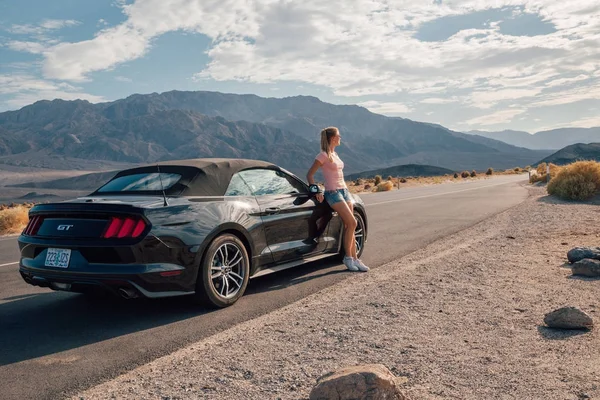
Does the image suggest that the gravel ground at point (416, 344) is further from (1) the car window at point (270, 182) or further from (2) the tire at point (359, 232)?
(1) the car window at point (270, 182)

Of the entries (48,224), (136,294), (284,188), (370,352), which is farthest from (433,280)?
(48,224)

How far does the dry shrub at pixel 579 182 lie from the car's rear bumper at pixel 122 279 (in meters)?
16.9

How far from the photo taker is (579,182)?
18547 mm

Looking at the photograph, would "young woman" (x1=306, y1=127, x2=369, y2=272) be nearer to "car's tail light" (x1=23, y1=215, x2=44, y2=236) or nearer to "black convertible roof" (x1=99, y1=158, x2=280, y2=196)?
"black convertible roof" (x1=99, y1=158, x2=280, y2=196)

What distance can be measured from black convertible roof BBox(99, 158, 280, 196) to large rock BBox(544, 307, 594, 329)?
3429 millimetres

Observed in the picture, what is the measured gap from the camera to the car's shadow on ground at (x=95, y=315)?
15.1 ft

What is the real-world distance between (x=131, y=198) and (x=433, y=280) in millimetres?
3603

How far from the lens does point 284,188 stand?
22.2ft

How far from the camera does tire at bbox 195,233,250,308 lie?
530 cm

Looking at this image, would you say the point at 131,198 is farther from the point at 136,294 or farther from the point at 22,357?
the point at 22,357

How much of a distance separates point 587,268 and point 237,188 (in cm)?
432

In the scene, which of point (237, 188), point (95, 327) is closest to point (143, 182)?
point (237, 188)

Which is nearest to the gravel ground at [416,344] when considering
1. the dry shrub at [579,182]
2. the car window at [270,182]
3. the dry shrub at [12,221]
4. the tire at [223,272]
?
the tire at [223,272]

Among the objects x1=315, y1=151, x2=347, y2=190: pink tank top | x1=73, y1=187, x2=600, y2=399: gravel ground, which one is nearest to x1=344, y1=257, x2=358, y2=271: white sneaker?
x1=73, y1=187, x2=600, y2=399: gravel ground
